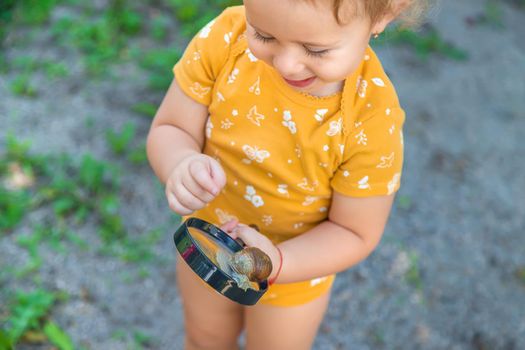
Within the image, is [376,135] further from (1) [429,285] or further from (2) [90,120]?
(2) [90,120]

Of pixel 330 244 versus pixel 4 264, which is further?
pixel 4 264

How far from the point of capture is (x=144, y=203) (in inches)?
99.7

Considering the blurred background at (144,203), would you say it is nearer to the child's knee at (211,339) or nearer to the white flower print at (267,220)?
the child's knee at (211,339)

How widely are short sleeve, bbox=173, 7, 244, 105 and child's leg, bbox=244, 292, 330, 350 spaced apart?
1.71 ft

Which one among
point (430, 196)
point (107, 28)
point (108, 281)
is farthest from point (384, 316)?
point (107, 28)

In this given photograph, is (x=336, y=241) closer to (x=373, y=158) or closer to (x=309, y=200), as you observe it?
(x=309, y=200)

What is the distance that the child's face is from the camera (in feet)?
3.41

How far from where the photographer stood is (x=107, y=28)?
318cm

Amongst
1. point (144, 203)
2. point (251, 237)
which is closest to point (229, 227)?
point (251, 237)

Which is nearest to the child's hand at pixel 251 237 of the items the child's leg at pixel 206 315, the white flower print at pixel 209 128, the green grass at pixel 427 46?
the white flower print at pixel 209 128

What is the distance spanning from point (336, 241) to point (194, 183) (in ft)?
1.09

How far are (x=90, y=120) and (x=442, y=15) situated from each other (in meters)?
2.32

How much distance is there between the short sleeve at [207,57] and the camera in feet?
4.55

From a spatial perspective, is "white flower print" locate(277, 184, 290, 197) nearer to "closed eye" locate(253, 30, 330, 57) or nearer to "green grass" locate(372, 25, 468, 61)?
"closed eye" locate(253, 30, 330, 57)
